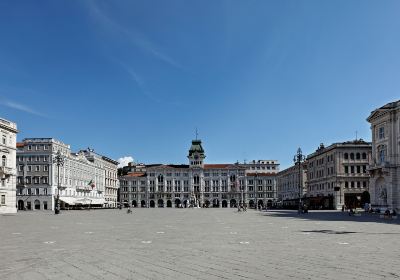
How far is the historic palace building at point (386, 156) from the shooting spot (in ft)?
226

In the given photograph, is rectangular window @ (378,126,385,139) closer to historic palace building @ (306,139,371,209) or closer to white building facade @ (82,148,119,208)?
Result: historic palace building @ (306,139,371,209)

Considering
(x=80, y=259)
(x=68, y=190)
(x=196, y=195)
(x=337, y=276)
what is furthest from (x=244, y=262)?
(x=196, y=195)

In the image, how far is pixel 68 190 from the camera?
11869cm

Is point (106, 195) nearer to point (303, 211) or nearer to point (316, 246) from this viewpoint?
point (303, 211)

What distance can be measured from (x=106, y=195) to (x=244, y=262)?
153 meters

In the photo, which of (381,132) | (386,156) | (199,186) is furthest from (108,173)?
(386,156)

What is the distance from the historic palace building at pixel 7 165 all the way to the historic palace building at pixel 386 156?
61.1 meters

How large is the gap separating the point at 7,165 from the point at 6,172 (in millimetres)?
2191

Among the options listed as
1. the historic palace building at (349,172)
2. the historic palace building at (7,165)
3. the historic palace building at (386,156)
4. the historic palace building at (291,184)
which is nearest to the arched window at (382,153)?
the historic palace building at (386,156)

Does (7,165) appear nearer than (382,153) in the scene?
No

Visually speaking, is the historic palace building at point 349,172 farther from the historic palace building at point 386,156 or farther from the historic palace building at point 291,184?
the historic palace building at point 291,184

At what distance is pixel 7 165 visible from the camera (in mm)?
77125

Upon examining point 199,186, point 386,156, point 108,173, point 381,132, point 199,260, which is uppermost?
point 381,132

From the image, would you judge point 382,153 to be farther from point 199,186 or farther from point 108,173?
point 199,186
